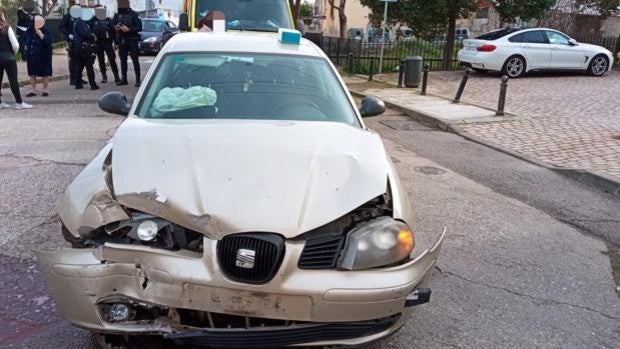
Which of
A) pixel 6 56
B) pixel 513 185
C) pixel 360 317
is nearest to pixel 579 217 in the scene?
pixel 513 185

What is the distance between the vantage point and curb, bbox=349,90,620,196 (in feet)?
23.6

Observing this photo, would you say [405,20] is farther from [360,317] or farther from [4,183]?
[360,317]

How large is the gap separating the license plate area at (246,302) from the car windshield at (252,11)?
8.15m

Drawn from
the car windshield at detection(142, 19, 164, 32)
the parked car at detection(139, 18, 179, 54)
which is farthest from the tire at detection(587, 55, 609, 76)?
the car windshield at detection(142, 19, 164, 32)

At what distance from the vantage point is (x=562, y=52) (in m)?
18.0

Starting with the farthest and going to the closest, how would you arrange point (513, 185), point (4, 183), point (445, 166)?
1. point (445, 166)
2. point (513, 185)
3. point (4, 183)

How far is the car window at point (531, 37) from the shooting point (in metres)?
17.6

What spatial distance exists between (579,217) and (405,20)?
50.6 ft

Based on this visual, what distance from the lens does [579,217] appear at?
6176mm

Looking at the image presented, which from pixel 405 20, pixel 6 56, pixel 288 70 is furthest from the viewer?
pixel 405 20

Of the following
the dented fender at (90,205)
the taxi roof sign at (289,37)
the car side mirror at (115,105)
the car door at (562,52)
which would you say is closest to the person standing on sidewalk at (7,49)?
the car side mirror at (115,105)

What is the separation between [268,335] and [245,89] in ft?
7.00

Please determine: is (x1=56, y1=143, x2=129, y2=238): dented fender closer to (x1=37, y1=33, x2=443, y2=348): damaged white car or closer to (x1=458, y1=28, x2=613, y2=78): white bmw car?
(x1=37, y1=33, x2=443, y2=348): damaged white car

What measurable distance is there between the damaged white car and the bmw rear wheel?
15485 millimetres
